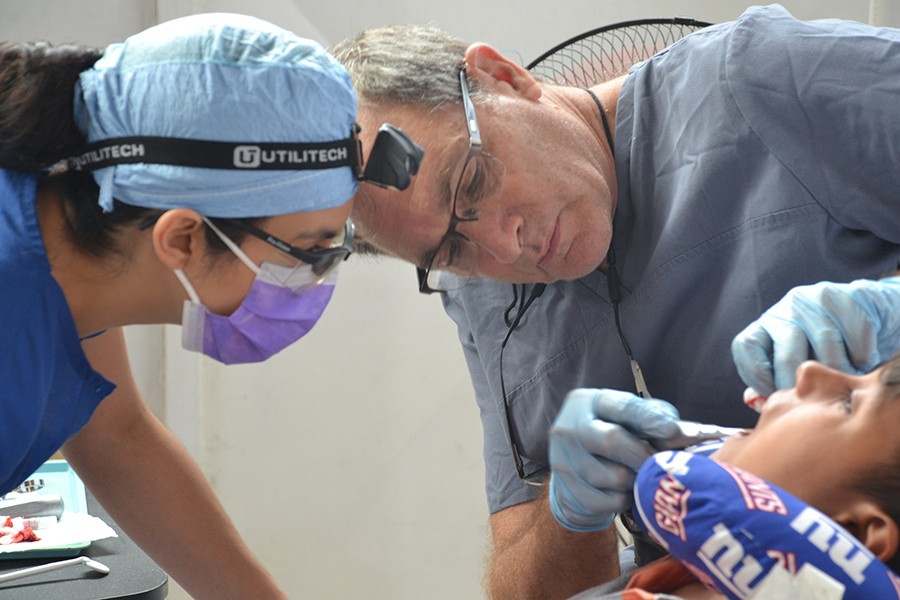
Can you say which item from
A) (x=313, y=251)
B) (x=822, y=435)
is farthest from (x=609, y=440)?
(x=313, y=251)

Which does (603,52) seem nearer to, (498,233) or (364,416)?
(498,233)

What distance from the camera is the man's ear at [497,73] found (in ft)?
5.28

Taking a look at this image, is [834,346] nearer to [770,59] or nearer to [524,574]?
[770,59]

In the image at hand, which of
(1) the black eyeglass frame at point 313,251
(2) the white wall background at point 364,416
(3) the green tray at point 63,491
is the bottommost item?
(2) the white wall background at point 364,416

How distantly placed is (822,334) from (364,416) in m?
2.19

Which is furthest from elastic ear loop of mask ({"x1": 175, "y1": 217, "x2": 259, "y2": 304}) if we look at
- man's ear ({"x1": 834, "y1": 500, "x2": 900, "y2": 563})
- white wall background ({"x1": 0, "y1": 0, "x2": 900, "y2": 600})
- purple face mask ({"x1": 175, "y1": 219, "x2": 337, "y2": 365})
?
white wall background ({"x1": 0, "y1": 0, "x2": 900, "y2": 600})

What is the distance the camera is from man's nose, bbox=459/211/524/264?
154cm

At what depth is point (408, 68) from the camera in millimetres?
1565

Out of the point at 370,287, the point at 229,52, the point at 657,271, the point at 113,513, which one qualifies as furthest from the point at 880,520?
the point at 370,287

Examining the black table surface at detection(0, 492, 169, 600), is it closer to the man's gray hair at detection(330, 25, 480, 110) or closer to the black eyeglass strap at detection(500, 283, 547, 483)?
the black eyeglass strap at detection(500, 283, 547, 483)

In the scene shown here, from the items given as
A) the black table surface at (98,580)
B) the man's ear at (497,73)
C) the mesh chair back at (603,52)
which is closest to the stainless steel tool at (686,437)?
the man's ear at (497,73)

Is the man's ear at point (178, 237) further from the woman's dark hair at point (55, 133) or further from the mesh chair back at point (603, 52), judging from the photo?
the mesh chair back at point (603, 52)

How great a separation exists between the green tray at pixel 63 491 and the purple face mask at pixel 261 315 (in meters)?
0.49

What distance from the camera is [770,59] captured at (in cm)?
149
